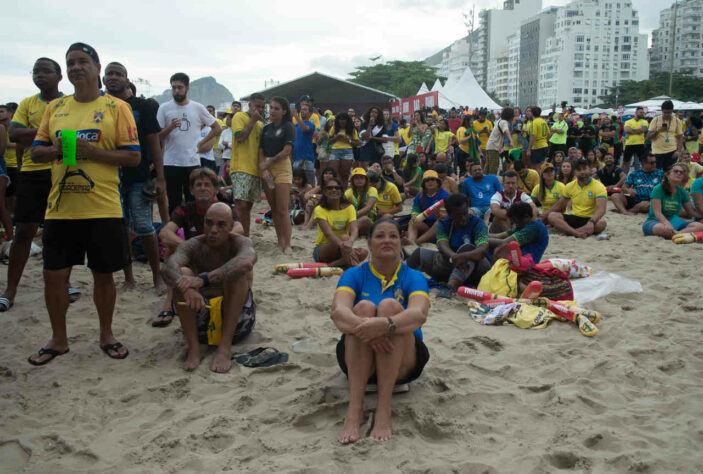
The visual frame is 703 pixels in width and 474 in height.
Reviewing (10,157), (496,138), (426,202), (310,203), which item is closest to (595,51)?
(496,138)

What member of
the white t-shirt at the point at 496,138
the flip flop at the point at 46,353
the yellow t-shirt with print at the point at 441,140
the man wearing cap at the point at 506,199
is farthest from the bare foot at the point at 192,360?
the yellow t-shirt with print at the point at 441,140

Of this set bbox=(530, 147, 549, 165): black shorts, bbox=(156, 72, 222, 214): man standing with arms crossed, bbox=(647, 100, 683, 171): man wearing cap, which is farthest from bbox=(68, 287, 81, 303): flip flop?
bbox=(647, 100, 683, 171): man wearing cap

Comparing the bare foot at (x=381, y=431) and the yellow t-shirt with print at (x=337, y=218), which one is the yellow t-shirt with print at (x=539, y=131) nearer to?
the yellow t-shirt with print at (x=337, y=218)

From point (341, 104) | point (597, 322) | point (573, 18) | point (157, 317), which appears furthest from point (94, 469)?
point (573, 18)

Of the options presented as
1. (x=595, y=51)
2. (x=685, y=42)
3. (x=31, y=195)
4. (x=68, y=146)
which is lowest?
(x=31, y=195)

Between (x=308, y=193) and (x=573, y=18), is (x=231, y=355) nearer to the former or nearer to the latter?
(x=308, y=193)

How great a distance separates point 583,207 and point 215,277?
5.97 m

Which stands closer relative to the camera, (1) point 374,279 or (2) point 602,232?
(1) point 374,279

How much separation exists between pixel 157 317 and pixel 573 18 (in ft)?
382

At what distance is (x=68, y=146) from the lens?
10.2 ft

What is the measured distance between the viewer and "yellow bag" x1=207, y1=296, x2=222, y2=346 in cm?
357

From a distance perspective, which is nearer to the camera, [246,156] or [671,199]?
[246,156]

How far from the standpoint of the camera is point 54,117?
10.9 feet

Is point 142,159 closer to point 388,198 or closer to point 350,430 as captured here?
point 350,430
